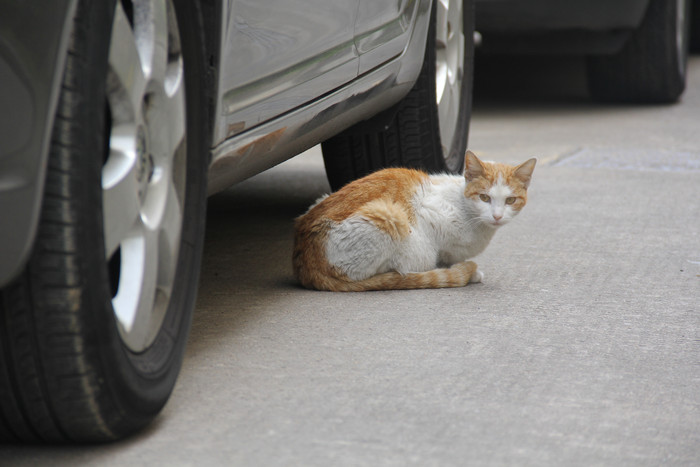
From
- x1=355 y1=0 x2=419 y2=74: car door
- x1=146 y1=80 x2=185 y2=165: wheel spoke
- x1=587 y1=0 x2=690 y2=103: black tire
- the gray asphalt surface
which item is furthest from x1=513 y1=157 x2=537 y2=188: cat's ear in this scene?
x1=587 y1=0 x2=690 y2=103: black tire

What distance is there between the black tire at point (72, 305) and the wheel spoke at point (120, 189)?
8 centimetres

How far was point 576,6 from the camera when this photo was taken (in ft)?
22.9

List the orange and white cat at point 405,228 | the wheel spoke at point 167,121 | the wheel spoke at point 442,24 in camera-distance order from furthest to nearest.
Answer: the wheel spoke at point 442,24
the orange and white cat at point 405,228
the wheel spoke at point 167,121

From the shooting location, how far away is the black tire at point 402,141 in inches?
163

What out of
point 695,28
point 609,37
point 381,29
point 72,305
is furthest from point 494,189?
point 695,28

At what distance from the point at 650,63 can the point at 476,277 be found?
5217 mm

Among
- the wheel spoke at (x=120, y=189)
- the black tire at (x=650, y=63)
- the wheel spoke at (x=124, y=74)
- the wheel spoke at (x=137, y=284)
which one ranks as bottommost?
the black tire at (x=650, y=63)

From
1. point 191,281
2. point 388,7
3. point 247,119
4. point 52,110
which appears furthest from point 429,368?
point 388,7

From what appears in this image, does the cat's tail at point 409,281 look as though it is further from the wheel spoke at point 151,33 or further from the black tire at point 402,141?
the wheel spoke at point 151,33

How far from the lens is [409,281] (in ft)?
10.8

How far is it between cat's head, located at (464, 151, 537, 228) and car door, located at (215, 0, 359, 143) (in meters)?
0.71

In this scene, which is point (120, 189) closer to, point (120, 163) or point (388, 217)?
point (120, 163)

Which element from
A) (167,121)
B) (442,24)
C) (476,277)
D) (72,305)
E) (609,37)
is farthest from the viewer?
(609,37)

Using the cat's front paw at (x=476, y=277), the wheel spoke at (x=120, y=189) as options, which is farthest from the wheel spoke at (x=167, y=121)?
the cat's front paw at (x=476, y=277)
